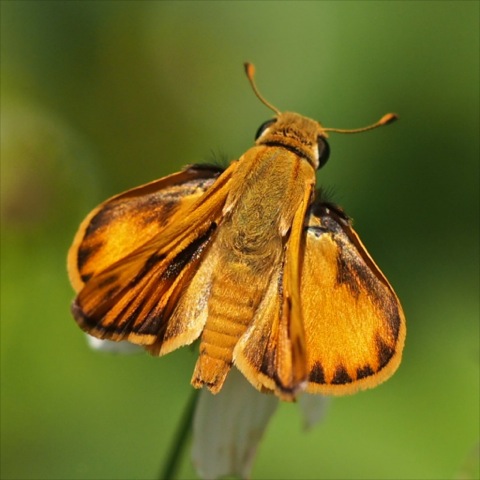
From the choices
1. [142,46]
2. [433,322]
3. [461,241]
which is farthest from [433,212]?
[142,46]

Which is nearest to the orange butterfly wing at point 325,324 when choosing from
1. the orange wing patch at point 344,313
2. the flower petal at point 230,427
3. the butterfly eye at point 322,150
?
the orange wing patch at point 344,313

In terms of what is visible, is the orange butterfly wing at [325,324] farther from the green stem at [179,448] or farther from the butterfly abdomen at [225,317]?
the green stem at [179,448]

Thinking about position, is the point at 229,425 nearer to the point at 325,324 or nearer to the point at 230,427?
the point at 230,427

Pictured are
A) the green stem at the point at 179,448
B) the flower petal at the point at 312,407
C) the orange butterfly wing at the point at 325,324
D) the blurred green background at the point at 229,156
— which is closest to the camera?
the orange butterfly wing at the point at 325,324

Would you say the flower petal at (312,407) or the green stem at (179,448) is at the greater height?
the green stem at (179,448)

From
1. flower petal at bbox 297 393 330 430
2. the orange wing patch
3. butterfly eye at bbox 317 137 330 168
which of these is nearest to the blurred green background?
flower petal at bbox 297 393 330 430

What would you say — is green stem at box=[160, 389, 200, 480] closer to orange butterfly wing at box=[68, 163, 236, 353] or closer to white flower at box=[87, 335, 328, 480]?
white flower at box=[87, 335, 328, 480]

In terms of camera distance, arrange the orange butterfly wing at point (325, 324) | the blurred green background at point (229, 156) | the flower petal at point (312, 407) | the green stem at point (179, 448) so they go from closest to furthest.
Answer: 1. the orange butterfly wing at point (325, 324)
2. the green stem at point (179, 448)
3. the flower petal at point (312, 407)
4. the blurred green background at point (229, 156)
